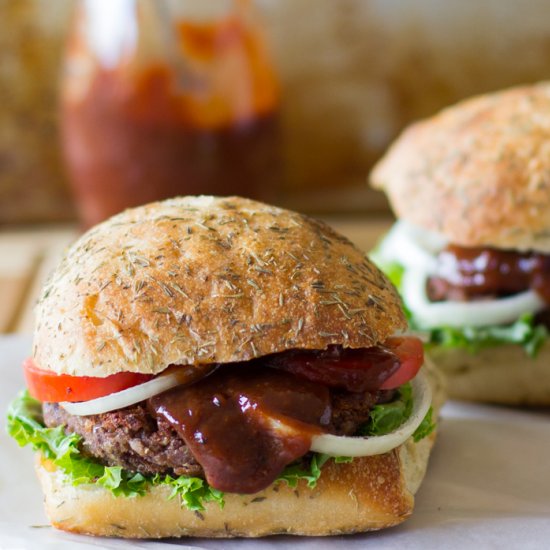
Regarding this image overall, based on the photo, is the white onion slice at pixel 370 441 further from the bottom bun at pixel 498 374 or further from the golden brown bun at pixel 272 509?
the bottom bun at pixel 498 374

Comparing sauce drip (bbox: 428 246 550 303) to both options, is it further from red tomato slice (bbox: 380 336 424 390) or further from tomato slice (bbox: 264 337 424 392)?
tomato slice (bbox: 264 337 424 392)

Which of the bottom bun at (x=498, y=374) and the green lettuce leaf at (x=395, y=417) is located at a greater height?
the green lettuce leaf at (x=395, y=417)

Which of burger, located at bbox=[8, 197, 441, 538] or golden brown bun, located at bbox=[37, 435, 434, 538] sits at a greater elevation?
burger, located at bbox=[8, 197, 441, 538]

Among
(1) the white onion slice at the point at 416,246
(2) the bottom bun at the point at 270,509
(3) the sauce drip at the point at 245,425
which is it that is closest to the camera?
(3) the sauce drip at the point at 245,425

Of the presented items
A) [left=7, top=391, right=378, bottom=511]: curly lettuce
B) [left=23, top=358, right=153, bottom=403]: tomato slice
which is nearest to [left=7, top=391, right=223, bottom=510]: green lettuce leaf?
[left=7, top=391, right=378, bottom=511]: curly lettuce

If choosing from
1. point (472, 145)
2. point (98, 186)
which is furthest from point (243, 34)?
point (472, 145)

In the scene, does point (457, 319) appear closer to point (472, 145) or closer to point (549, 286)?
point (549, 286)

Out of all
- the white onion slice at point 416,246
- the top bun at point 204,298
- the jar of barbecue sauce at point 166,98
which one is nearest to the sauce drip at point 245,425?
the top bun at point 204,298
